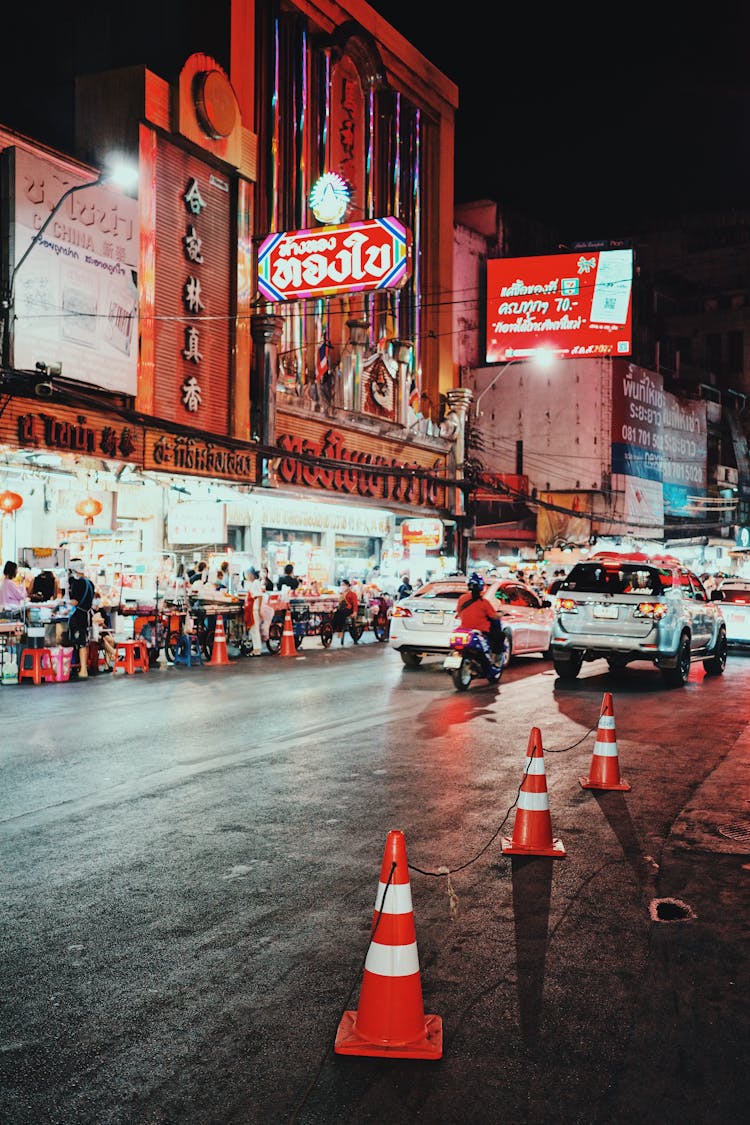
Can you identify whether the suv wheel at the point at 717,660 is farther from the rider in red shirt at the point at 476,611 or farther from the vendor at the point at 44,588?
the vendor at the point at 44,588

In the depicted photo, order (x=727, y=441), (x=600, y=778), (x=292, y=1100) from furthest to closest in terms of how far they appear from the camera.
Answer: (x=727, y=441) < (x=600, y=778) < (x=292, y=1100)

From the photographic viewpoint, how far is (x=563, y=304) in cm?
3600

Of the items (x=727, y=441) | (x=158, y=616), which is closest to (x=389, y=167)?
(x=158, y=616)

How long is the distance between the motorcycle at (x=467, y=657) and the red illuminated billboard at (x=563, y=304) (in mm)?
22784

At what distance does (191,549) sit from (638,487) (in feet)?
99.2

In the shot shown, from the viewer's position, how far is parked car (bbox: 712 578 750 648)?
886 inches

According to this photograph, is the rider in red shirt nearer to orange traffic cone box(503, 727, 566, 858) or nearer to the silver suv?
the silver suv

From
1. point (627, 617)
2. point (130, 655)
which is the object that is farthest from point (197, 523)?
point (627, 617)

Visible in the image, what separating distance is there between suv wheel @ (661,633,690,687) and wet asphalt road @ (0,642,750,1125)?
209 inches

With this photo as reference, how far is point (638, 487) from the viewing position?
50.4 metres

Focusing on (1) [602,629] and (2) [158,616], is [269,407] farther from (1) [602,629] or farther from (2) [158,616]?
(1) [602,629]

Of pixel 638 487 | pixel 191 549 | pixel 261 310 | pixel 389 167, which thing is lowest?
pixel 191 549

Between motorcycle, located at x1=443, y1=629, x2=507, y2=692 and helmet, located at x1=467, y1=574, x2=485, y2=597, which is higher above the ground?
helmet, located at x1=467, y1=574, x2=485, y2=597

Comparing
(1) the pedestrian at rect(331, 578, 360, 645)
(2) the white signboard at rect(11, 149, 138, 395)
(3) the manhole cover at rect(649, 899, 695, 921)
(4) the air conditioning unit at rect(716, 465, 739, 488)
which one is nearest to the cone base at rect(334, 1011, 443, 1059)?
(3) the manhole cover at rect(649, 899, 695, 921)
